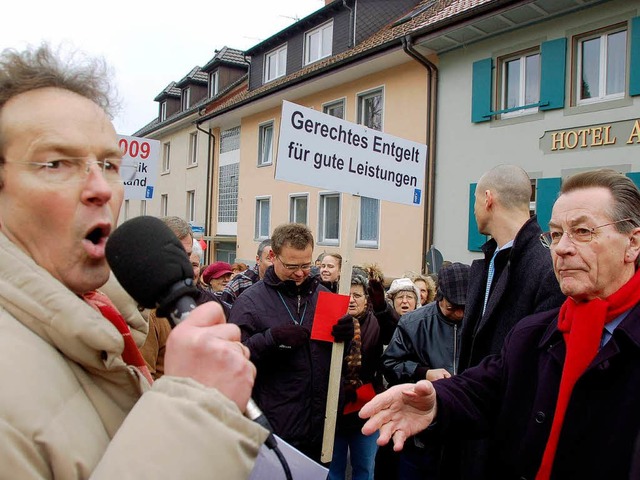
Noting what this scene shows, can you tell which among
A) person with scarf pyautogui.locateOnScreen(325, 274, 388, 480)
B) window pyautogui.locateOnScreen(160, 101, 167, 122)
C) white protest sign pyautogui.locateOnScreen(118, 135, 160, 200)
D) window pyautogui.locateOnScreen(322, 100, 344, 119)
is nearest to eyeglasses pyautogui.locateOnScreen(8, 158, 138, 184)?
person with scarf pyautogui.locateOnScreen(325, 274, 388, 480)

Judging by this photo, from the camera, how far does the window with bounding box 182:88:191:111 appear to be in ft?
90.2

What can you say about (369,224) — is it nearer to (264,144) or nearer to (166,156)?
(264,144)

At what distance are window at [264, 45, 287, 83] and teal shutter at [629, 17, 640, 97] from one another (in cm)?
1261

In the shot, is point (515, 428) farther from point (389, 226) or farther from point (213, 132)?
point (213, 132)

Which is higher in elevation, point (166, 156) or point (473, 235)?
point (166, 156)

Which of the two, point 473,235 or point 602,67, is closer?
point 602,67

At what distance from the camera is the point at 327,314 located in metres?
3.44

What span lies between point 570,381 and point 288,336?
5.72 ft

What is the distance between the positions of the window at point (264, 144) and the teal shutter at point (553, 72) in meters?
10.6

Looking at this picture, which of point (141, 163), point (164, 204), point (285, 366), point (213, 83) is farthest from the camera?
point (164, 204)

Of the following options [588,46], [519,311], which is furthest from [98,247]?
[588,46]

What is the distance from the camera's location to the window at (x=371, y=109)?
13.9 m

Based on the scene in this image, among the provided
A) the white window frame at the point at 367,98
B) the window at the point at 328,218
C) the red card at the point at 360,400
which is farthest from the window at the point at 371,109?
A: the red card at the point at 360,400

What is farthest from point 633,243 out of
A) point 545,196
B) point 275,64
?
point 275,64
